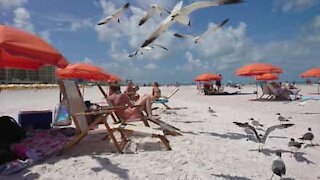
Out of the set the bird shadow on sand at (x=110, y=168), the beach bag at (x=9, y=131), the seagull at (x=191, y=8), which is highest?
the seagull at (x=191, y=8)

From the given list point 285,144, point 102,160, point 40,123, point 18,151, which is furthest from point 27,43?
point 285,144

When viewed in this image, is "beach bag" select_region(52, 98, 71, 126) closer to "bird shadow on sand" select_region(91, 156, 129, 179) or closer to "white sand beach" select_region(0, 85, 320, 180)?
"white sand beach" select_region(0, 85, 320, 180)

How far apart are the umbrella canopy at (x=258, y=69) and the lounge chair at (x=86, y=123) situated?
43.7 ft

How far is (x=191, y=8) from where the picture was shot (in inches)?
157

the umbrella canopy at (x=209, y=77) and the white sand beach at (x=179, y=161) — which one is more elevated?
the umbrella canopy at (x=209, y=77)

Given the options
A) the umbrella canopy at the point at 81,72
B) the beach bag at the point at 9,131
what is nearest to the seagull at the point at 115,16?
the beach bag at the point at 9,131

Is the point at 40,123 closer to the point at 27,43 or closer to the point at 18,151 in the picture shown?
the point at 18,151

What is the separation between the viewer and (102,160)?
5.00 metres

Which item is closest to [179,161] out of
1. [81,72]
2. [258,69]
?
[81,72]

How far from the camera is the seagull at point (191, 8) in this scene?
3.49 meters

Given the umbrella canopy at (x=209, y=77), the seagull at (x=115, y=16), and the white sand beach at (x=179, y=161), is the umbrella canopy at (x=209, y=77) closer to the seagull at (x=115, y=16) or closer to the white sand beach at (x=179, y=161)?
the white sand beach at (x=179, y=161)

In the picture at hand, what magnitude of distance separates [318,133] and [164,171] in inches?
184

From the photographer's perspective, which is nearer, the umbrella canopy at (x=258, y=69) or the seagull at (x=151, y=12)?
the seagull at (x=151, y=12)

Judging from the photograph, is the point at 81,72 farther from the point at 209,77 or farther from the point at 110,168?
the point at 209,77
